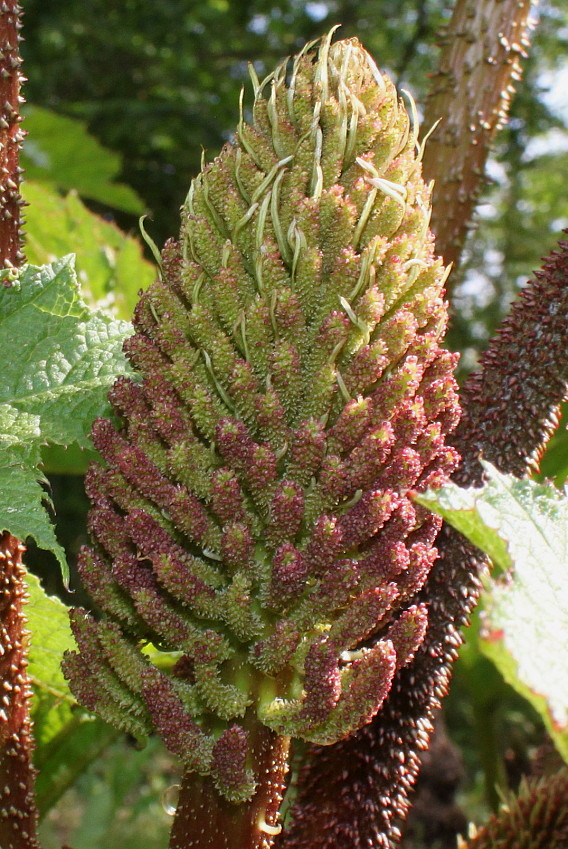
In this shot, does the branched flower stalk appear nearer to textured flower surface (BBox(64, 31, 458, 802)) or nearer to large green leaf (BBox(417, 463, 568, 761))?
textured flower surface (BBox(64, 31, 458, 802))

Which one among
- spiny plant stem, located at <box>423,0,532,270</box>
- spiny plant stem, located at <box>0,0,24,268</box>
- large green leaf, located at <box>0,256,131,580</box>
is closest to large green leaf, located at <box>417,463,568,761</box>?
large green leaf, located at <box>0,256,131,580</box>

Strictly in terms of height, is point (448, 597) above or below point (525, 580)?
below

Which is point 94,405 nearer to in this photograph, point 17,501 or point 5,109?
point 17,501

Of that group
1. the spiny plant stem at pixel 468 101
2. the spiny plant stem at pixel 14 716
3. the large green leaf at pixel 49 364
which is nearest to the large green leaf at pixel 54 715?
the spiny plant stem at pixel 14 716

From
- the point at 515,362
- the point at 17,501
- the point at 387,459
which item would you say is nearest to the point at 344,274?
the point at 387,459

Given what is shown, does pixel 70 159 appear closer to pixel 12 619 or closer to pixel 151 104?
pixel 151 104

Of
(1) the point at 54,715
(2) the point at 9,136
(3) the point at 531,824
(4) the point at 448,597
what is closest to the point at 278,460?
(4) the point at 448,597
